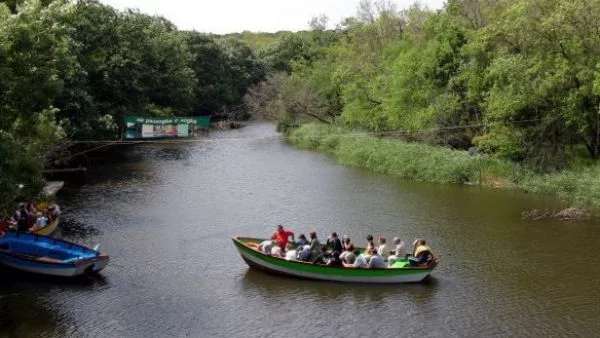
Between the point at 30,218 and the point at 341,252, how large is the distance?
1341 centimetres

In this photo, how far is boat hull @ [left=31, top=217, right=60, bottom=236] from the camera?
90.4 ft

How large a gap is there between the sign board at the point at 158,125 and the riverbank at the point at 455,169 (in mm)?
12424

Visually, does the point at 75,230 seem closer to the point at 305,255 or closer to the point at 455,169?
the point at 305,255

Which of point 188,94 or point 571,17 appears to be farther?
point 188,94

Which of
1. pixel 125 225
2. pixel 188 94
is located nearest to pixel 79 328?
pixel 125 225

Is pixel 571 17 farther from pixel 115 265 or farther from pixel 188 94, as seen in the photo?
pixel 188 94

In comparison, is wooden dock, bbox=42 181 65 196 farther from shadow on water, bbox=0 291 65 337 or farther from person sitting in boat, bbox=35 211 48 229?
shadow on water, bbox=0 291 65 337

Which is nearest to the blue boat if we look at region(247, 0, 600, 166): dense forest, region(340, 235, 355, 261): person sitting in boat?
region(340, 235, 355, 261): person sitting in boat

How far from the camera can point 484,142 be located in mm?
41625

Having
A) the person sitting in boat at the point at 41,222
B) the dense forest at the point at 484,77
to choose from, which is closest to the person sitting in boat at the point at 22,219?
the person sitting in boat at the point at 41,222

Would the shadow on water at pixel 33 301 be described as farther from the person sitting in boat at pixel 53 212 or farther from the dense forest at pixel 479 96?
the dense forest at pixel 479 96

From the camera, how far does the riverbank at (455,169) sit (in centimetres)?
3575

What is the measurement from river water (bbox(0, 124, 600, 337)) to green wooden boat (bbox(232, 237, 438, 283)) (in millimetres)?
320

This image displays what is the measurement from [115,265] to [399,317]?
36.4 ft
